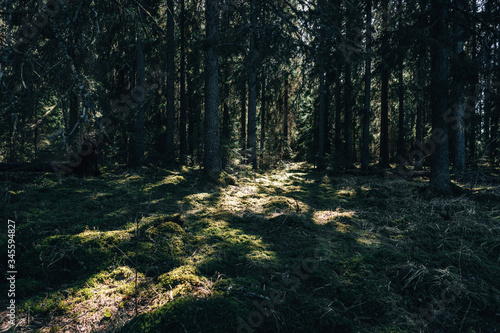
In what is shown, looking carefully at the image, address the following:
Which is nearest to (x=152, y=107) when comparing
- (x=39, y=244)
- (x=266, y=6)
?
(x=266, y=6)

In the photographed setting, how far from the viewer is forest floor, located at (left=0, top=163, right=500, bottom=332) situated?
2.37 meters

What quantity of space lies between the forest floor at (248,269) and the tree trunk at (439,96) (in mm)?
1646

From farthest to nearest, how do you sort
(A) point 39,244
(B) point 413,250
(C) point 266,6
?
(C) point 266,6
(B) point 413,250
(A) point 39,244

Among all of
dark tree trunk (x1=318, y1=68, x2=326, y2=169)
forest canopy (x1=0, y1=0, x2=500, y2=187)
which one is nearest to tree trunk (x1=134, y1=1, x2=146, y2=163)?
forest canopy (x1=0, y1=0, x2=500, y2=187)

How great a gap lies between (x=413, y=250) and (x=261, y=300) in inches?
115

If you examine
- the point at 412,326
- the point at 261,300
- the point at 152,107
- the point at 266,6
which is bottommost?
the point at 412,326

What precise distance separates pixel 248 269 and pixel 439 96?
758cm

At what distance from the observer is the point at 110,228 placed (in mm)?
4398

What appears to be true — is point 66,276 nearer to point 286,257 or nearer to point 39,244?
point 39,244

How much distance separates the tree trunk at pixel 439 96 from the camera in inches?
281

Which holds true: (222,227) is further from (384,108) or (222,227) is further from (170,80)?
(384,108)

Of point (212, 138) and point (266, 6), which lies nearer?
point (266, 6)

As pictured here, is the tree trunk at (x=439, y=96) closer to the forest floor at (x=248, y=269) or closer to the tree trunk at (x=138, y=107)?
the forest floor at (x=248, y=269)

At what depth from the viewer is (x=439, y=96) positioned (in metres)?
7.30
